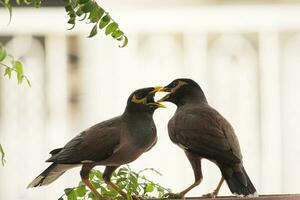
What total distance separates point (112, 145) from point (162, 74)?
160 cm

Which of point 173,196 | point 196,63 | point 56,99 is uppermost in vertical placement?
point 196,63

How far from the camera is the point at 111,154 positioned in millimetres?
1207

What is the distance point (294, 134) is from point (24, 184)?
0.95 m

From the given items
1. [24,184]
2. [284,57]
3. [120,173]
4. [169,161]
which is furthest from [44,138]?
[120,173]

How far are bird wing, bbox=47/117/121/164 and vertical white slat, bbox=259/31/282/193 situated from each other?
1.62 meters

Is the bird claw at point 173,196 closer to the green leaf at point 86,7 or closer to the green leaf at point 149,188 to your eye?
the green leaf at point 149,188

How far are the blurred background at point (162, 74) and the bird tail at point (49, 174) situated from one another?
5.11ft

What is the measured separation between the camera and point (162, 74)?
2801 millimetres

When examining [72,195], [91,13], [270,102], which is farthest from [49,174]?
[270,102]

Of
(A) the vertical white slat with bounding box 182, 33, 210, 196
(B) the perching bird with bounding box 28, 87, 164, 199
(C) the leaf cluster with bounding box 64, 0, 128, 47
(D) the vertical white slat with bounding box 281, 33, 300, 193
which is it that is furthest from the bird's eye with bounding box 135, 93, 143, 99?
(D) the vertical white slat with bounding box 281, 33, 300, 193

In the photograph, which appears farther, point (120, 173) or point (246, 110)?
point (246, 110)

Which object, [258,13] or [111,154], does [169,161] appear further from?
[111,154]

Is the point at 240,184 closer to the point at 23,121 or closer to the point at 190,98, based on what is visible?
the point at 190,98

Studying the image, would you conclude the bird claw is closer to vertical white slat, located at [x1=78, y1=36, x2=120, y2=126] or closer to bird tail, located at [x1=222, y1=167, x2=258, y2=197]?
bird tail, located at [x1=222, y1=167, x2=258, y2=197]
